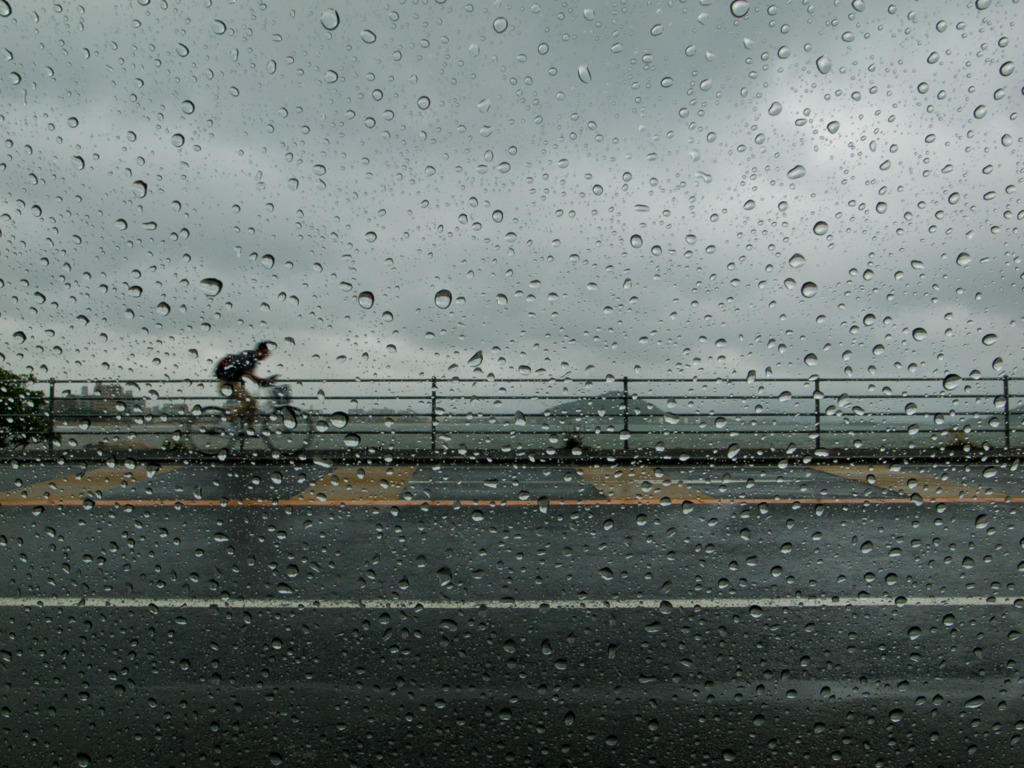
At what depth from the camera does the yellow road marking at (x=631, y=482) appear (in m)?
1.52

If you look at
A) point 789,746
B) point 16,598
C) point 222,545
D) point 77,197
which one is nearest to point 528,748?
point 789,746

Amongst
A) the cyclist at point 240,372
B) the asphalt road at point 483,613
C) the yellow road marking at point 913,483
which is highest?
the cyclist at point 240,372

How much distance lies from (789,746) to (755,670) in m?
0.23

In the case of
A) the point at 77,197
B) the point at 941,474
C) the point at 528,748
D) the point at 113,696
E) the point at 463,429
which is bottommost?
the point at 528,748

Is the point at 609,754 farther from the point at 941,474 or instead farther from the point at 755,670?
the point at 941,474

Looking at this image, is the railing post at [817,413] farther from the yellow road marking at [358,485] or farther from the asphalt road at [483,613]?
the yellow road marking at [358,485]

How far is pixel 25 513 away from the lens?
1654 millimetres

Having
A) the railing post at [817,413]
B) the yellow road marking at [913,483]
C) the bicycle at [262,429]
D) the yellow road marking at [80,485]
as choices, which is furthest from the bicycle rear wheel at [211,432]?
the yellow road marking at [913,483]

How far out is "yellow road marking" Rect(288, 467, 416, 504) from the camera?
5.08 ft

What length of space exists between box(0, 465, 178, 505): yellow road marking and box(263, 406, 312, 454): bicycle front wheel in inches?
11.6

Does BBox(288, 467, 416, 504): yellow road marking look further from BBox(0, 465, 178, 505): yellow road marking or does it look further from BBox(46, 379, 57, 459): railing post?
BBox(46, 379, 57, 459): railing post

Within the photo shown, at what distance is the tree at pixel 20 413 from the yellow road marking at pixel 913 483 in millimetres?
1691

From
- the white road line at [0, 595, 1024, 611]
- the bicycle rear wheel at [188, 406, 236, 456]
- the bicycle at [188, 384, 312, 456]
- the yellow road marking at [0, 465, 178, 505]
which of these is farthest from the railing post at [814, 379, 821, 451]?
the yellow road marking at [0, 465, 178, 505]

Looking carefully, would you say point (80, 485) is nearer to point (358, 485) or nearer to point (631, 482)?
point (358, 485)
